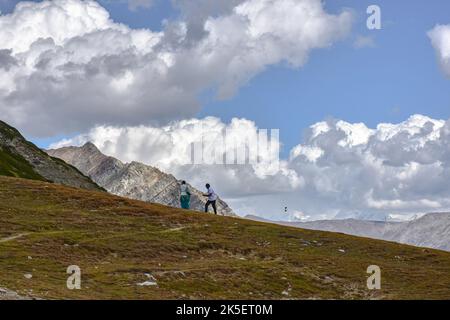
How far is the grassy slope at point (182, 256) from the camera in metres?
53.2

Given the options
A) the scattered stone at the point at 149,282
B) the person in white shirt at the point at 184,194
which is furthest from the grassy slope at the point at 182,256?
the person in white shirt at the point at 184,194

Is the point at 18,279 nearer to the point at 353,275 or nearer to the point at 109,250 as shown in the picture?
the point at 109,250

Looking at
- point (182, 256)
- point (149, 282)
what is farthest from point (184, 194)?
point (149, 282)

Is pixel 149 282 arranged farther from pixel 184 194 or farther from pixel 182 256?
pixel 184 194

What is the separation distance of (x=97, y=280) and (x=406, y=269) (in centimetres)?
2956

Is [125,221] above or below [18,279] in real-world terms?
above

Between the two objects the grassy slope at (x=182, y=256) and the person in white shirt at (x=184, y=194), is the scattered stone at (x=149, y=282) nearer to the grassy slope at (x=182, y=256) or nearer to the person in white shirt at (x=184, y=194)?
the grassy slope at (x=182, y=256)

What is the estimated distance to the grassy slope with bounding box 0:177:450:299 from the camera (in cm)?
5319

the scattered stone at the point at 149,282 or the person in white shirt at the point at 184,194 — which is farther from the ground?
the person in white shirt at the point at 184,194

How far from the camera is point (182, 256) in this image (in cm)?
6488
